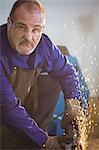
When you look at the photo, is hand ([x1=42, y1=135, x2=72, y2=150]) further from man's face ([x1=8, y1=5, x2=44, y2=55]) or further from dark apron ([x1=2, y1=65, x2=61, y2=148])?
man's face ([x1=8, y1=5, x2=44, y2=55])

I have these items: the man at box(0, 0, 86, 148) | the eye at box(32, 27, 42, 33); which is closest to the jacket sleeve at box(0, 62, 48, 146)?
the man at box(0, 0, 86, 148)

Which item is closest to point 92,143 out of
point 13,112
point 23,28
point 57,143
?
point 57,143

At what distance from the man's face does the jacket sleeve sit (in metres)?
0.06

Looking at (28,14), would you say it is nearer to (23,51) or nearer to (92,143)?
(23,51)

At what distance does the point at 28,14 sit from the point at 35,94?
179mm

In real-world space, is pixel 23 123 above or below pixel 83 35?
below

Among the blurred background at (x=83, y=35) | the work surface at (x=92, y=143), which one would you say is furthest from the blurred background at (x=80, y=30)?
the work surface at (x=92, y=143)

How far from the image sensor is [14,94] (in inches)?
36.7

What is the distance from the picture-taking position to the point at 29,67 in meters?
0.94

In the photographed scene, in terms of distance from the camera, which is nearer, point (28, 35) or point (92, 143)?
point (28, 35)

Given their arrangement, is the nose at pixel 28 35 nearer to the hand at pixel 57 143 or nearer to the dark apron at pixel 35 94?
the dark apron at pixel 35 94

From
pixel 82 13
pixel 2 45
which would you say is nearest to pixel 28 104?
pixel 2 45

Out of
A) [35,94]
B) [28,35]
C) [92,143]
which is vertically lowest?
[92,143]

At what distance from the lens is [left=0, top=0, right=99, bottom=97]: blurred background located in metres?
0.98
